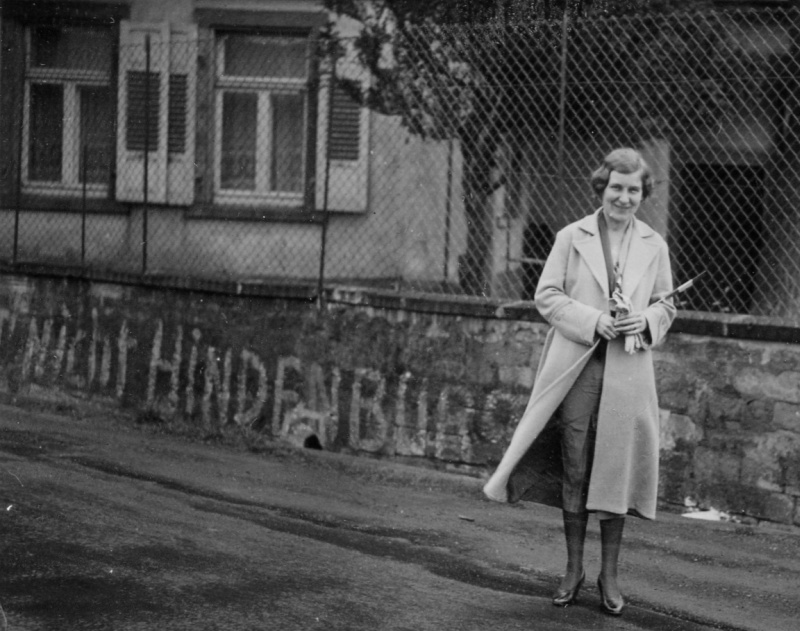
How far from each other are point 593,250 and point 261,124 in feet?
26.1

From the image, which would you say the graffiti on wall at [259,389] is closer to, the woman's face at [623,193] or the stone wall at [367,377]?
the stone wall at [367,377]

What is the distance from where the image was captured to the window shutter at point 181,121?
12695 millimetres

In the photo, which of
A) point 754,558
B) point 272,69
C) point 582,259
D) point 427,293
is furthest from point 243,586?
point 272,69

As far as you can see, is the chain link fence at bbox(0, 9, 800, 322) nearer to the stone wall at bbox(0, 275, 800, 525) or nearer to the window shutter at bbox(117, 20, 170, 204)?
the window shutter at bbox(117, 20, 170, 204)

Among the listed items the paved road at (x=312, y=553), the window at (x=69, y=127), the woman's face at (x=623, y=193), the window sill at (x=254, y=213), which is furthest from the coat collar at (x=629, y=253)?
the window at (x=69, y=127)

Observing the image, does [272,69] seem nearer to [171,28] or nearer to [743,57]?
[171,28]

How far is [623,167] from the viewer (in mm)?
5543

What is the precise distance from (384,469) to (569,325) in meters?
3.50

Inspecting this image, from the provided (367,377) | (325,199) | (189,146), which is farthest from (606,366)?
(189,146)

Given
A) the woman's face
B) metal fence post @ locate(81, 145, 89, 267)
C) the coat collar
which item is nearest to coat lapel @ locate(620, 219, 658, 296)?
the coat collar

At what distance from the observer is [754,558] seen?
6.96 m

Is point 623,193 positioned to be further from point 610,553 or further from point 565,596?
point 565,596

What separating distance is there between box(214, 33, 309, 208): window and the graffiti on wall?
2473 mm

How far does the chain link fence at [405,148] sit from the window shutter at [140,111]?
0.02m
